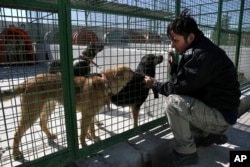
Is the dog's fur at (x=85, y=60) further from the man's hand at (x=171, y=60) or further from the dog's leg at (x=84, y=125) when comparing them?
the man's hand at (x=171, y=60)

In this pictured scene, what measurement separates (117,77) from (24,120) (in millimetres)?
1408

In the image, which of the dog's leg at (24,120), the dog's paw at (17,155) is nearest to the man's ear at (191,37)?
the dog's leg at (24,120)

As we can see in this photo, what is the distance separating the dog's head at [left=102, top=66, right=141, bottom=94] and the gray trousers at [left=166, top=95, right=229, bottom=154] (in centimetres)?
88

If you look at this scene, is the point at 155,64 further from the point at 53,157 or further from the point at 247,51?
the point at 247,51

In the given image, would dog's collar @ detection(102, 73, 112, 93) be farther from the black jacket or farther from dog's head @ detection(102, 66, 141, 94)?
the black jacket

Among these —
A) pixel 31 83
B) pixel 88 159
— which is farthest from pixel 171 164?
pixel 31 83

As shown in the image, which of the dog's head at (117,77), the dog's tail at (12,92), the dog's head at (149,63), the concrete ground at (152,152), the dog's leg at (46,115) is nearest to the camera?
the dog's tail at (12,92)

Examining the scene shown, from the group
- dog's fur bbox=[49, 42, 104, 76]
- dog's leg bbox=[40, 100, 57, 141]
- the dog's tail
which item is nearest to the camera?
the dog's tail

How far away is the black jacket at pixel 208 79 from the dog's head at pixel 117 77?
0.84m

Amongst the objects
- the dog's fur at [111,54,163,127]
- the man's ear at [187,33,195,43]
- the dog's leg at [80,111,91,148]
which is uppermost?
the man's ear at [187,33,195,43]

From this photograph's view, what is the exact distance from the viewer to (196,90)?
8.65 ft

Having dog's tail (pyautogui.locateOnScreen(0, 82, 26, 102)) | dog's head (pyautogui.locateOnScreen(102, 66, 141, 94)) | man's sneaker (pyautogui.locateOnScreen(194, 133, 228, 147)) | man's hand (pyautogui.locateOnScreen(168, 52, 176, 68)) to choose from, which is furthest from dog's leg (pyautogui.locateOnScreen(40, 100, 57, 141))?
man's sneaker (pyautogui.locateOnScreen(194, 133, 228, 147))

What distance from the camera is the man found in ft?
8.04

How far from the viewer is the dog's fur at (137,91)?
3574 mm
